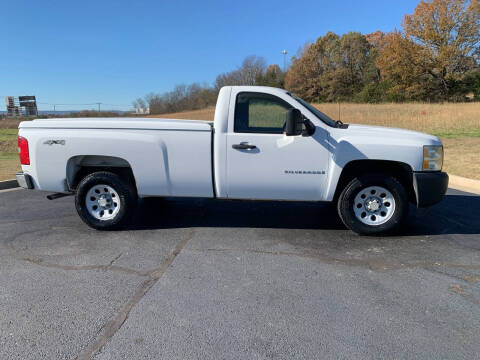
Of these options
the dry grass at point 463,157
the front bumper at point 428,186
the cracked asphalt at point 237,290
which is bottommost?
the cracked asphalt at point 237,290

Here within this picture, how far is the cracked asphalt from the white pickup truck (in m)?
0.51

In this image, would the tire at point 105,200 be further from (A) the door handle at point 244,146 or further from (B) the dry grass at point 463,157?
(B) the dry grass at point 463,157

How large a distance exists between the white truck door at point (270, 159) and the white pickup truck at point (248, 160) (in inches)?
0.5

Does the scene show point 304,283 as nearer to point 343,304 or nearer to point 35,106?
point 343,304

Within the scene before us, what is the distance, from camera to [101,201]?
5.02 m

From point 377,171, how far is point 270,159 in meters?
1.49

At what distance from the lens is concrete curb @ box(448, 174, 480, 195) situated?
7.64 metres

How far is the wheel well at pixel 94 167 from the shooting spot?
16.1ft

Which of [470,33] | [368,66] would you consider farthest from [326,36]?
[470,33]

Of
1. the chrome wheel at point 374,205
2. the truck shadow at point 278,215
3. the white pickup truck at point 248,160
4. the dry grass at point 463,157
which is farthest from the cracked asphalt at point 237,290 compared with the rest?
the dry grass at point 463,157

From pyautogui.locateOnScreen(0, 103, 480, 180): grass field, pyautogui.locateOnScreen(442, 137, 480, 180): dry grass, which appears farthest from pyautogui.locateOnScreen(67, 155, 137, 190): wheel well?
pyautogui.locateOnScreen(442, 137, 480, 180): dry grass

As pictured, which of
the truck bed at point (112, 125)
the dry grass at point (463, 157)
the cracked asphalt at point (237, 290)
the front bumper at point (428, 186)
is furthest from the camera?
the dry grass at point (463, 157)

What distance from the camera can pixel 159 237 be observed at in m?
4.77

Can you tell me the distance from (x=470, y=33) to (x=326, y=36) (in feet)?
104
